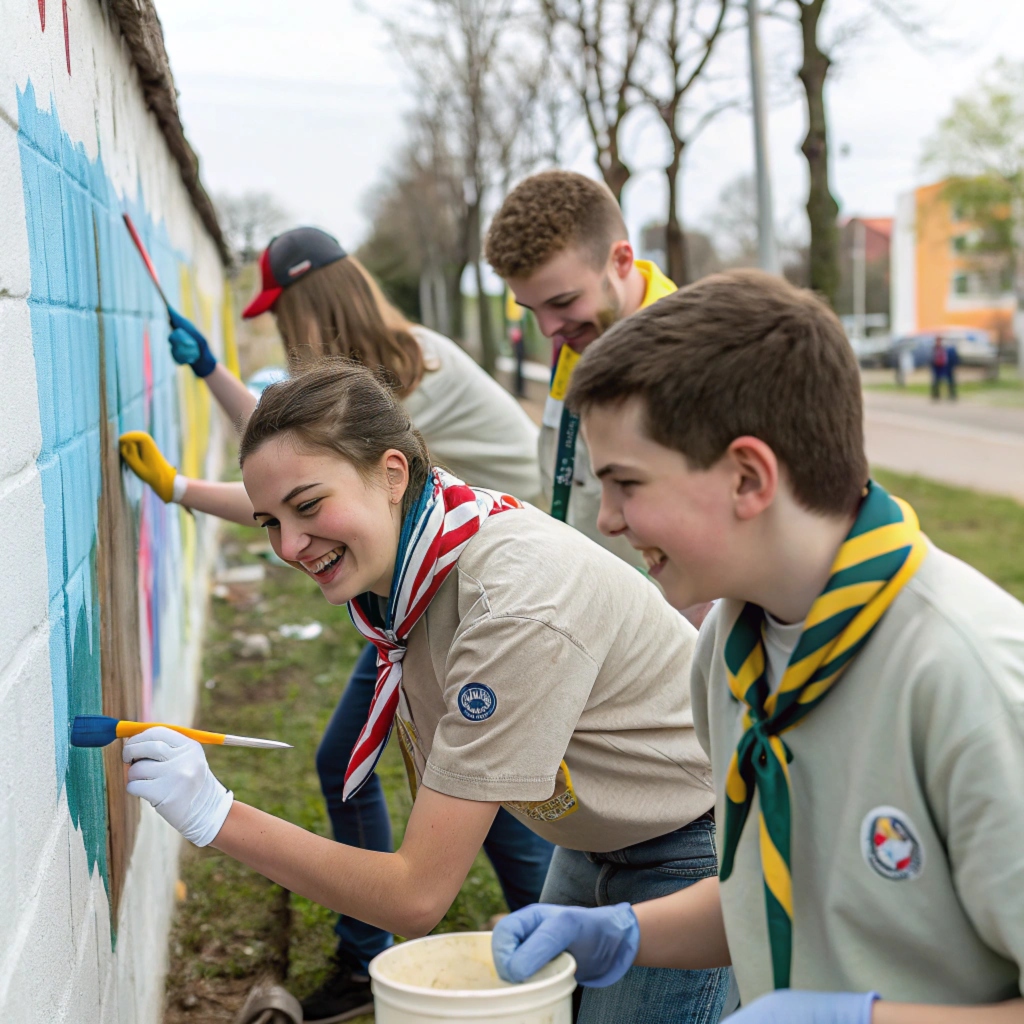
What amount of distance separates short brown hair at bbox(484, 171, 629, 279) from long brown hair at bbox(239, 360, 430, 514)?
110cm

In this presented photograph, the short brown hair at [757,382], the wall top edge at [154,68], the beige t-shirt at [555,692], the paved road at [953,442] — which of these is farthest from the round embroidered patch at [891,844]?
the paved road at [953,442]

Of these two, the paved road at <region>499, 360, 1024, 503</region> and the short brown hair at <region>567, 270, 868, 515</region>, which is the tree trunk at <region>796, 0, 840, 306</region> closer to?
the paved road at <region>499, 360, 1024, 503</region>

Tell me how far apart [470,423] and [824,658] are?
8.32 ft

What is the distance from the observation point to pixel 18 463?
1.53 m

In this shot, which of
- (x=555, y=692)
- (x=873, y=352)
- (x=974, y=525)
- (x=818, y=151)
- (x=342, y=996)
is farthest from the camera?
(x=873, y=352)

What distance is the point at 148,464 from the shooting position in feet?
9.59

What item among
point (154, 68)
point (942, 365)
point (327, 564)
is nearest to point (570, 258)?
point (327, 564)

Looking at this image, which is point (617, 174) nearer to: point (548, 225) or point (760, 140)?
point (760, 140)

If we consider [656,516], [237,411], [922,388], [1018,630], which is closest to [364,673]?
[237,411]

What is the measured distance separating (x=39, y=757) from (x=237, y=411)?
5.90ft

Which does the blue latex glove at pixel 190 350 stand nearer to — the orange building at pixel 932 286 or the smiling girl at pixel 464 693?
the smiling girl at pixel 464 693

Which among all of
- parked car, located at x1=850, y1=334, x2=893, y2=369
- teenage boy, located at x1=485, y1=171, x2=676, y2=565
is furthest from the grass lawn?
parked car, located at x1=850, y1=334, x2=893, y2=369

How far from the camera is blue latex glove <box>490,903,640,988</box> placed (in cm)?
162

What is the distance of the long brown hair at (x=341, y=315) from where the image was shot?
332 centimetres
